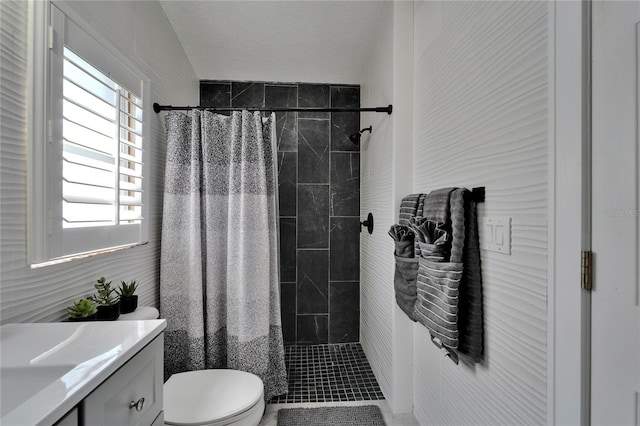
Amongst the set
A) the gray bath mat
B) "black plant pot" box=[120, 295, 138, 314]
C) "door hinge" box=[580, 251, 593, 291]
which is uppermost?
"door hinge" box=[580, 251, 593, 291]

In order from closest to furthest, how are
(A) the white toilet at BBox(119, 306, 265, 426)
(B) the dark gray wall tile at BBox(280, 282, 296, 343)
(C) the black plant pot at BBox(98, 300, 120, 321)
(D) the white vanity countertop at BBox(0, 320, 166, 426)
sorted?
(D) the white vanity countertop at BBox(0, 320, 166, 426) < (C) the black plant pot at BBox(98, 300, 120, 321) < (A) the white toilet at BBox(119, 306, 265, 426) < (B) the dark gray wall tile at BBox(280, 282, 296, 343)

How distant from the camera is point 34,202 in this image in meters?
0.92

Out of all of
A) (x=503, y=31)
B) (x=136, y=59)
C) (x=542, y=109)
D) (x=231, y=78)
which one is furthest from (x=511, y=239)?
(x=231, y=78)

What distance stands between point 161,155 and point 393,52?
1506mm

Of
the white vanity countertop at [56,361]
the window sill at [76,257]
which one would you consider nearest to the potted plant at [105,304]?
the window sill at [76,257]

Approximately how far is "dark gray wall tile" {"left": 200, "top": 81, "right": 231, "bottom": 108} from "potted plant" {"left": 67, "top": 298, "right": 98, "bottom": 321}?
2.02 meters

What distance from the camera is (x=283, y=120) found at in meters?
→ 2.61

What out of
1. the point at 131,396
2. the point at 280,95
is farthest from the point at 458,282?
the point at 280,95

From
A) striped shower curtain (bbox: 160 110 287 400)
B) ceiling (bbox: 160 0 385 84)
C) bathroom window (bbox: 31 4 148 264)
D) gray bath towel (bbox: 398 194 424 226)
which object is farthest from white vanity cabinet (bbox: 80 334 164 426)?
ceiling (bbox: 160 0 385 84)

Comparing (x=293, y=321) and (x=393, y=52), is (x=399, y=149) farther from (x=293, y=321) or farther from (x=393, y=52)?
(x=293, y=321)

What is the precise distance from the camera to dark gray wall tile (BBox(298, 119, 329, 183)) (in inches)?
103

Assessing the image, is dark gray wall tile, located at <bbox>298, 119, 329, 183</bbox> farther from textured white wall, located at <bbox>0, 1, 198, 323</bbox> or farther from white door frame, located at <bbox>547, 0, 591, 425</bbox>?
white door frame, located at <bbox>547, 0, 591, 425</bbox>

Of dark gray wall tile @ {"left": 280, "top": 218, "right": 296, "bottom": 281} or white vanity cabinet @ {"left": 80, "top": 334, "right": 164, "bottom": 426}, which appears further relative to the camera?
dark gray wall tile @ {"left": 280, "top": 218, "right": 296, "bottom": 281}
